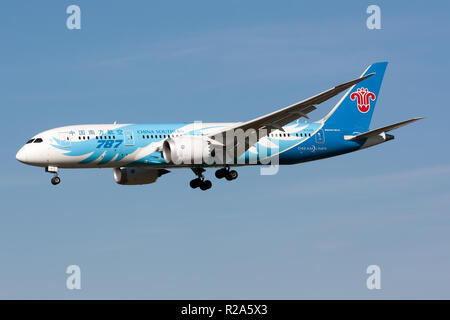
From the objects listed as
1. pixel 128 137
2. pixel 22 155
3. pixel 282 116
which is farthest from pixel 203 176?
pixel 22 155

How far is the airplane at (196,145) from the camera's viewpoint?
56188 millimetres

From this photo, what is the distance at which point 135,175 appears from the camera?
62906 mm

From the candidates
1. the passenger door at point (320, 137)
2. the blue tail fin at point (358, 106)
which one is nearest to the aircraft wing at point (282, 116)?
the passenger door at point (320, 137)

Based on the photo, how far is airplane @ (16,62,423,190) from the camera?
184 ft

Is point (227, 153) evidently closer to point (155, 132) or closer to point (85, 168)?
point (155, 132)

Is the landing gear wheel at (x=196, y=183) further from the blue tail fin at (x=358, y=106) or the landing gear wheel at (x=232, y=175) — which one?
the blue tail fin at (x=358, y=106)

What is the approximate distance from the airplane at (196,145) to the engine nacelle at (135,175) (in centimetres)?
7

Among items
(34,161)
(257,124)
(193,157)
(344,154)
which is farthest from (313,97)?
(34,161)

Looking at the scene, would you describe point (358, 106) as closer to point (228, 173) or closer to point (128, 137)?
point (228, 173)

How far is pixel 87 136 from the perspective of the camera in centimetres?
5719
